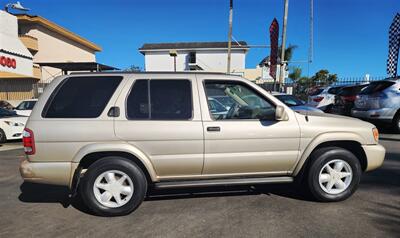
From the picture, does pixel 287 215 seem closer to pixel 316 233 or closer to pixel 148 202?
pixel 316 233

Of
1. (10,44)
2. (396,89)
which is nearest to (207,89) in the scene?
(396,89)

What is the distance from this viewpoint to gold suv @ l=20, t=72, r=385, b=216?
160 inches

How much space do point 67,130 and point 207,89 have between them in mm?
1871

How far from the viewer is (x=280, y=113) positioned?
4.27m

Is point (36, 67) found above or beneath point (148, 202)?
above

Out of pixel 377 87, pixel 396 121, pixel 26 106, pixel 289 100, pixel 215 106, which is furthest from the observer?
pixel 26 106

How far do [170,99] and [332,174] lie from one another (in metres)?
2.48

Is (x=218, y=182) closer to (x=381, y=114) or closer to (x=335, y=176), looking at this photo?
(x=335, y=176)

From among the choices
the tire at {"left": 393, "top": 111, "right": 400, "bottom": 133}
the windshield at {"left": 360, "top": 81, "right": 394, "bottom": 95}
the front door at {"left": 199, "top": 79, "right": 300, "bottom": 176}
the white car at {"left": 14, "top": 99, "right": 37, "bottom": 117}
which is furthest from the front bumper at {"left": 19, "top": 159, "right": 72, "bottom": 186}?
the white car at {"left": 14, "top": 99, "right": 37, "bottom": 117}

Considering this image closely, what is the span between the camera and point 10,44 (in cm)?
2222

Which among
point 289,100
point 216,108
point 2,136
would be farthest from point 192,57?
point 216,108

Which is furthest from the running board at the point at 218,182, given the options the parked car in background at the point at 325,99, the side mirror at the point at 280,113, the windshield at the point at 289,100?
the parked car in background at the point at 325,99

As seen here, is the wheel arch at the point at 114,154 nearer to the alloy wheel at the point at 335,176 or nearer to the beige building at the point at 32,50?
the alloy wheel at the point at 335,176

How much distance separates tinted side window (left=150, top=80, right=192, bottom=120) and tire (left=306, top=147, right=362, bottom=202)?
189 cm
